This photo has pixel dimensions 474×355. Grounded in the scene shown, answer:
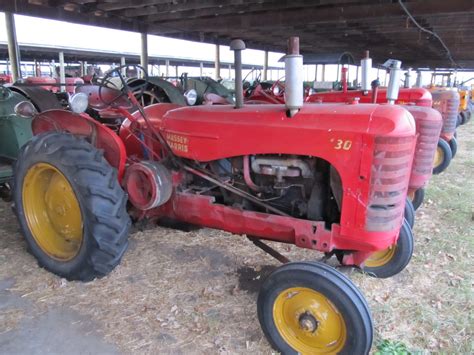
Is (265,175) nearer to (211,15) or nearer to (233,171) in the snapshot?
(233,171)

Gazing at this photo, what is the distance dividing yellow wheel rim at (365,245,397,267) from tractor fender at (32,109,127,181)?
1.79 metres

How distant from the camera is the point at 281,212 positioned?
223cm

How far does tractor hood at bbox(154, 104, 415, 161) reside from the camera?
1797mm

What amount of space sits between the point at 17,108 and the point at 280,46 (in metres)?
11.8

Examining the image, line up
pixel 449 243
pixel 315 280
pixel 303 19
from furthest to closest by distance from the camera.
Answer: pixel 303 19 < pixel 449 243 < pixel 315 280

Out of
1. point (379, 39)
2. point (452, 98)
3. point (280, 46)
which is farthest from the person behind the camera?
point (280, 46)

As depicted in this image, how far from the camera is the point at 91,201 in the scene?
2.34 m

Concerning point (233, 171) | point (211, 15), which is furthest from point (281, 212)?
point (211, 15)

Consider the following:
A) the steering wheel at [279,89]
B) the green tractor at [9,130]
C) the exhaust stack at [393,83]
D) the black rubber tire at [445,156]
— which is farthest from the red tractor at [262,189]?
the steering wheel at [279,89]

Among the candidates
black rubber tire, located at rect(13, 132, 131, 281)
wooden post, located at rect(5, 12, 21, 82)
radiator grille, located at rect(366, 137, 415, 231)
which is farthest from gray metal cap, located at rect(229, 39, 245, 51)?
wooden post, located at rect(5, 12, 21, 82)

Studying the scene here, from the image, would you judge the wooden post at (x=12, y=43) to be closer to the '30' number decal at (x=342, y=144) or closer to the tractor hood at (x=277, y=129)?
the tractor hood at (x=277, y=129)

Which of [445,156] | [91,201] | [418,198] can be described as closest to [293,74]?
[91,201]

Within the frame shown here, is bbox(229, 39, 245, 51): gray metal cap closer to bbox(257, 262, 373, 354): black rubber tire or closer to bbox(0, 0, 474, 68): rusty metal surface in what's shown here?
bbox(257, 262, 373, 354): black rubber tire

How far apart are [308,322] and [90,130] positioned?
6.11 feet
